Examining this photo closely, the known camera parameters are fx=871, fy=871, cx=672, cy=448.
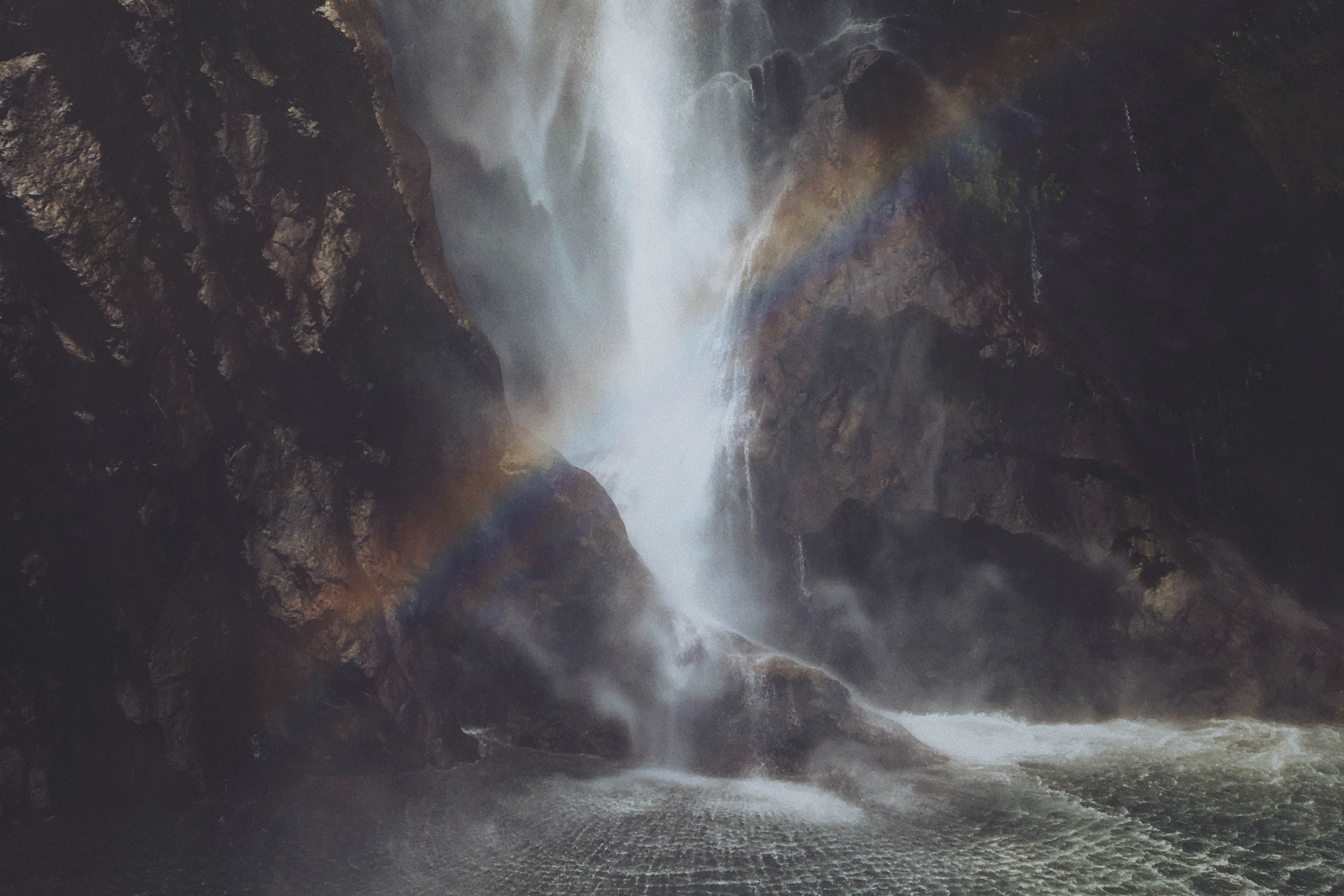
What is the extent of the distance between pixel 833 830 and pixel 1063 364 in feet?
29.3

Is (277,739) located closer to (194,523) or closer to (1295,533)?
(194,523)

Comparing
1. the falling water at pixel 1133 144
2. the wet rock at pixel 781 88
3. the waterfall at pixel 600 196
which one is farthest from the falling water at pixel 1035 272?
the waterfall at pixel 600 196

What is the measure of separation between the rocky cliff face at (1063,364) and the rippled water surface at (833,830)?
225cm

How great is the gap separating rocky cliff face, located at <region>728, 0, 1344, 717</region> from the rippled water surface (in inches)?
88.6

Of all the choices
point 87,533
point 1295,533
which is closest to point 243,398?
point 87,533

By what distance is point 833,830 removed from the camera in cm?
985

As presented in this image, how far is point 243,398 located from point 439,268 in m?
3.39

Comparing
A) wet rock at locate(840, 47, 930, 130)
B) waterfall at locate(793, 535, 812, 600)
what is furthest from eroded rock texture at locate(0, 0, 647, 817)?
wet rock at locate(840, 47, 930, 130)

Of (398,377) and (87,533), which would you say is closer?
(87,533)

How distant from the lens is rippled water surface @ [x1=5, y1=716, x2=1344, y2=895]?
27.7 ft

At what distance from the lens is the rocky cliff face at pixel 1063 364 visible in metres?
13.7

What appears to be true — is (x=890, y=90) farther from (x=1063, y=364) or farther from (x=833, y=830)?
(x=833, y=830)

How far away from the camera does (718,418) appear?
56.2 feet

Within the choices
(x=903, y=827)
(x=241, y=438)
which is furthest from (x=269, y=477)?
(x=903, y=827)
